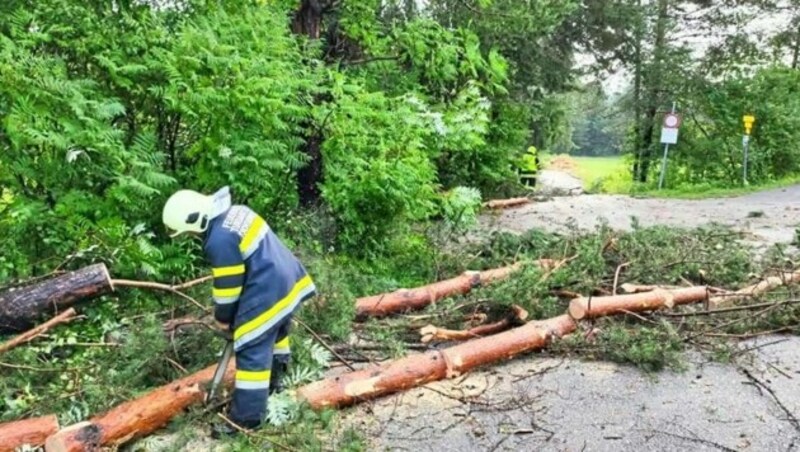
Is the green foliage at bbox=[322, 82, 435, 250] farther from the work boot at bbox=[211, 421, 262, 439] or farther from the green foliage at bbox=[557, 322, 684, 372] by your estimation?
the work boot at bbox=[211, 421, 262, 439]

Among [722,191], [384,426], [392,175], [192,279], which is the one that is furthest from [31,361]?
[722,191]

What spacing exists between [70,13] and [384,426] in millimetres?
Answer: 4179

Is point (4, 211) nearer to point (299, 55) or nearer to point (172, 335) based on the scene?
point (172, 335)

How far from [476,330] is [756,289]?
266cm

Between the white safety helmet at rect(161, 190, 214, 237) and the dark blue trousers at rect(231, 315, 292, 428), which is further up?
the white safety helmet at rect(161, 190, 214, 237)

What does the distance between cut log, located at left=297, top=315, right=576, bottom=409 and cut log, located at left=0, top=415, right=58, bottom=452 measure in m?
1.33

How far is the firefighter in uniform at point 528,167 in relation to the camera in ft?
47.4

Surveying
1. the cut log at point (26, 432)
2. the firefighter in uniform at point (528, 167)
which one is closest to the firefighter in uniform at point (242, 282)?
the cut log at point (26, 432)

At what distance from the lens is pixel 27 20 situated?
196 inches

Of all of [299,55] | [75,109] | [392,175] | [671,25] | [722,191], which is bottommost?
[722,191]

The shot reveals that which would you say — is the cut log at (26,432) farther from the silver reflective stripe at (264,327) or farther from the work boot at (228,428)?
the silver reflective stripe at (264,327)

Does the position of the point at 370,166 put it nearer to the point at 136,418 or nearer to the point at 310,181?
the point at 310,181

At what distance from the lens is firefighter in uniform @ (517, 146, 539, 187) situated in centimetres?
1444

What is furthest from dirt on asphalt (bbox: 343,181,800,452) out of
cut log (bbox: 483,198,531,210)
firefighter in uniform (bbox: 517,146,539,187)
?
firefighter in uniform (bbox: 517,146,539,187)
